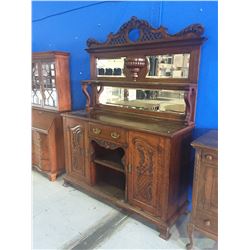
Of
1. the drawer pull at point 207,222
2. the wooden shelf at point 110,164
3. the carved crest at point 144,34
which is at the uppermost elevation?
the carved crest at point 144,34

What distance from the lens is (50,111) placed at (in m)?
2.77

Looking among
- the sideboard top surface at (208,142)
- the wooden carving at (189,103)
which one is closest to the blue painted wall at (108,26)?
the wooden carving at (189,103)

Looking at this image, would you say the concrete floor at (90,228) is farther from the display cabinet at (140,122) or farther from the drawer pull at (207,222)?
the drawer pull at (207,222)

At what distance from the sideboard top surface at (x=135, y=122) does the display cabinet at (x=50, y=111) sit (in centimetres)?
46

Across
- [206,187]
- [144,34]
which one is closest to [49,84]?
[144,34]

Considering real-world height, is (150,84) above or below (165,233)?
above

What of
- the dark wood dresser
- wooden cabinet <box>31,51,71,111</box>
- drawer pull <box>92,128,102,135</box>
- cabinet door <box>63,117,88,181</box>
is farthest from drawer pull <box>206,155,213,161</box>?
wooden cabinet <box>31,51,71,111</box>

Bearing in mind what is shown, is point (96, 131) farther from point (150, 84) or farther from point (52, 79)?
point (52, 79)

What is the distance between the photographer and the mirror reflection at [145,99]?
1928 mm

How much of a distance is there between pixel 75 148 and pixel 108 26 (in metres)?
1.40

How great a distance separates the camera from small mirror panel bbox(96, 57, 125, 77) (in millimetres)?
2246
